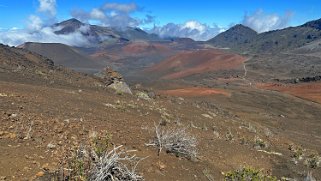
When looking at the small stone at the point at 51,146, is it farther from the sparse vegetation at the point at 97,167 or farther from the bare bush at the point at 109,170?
the bare bush at the point at 109,170

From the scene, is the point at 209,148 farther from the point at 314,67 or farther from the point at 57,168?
the point at 314,67

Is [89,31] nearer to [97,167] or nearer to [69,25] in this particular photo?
[69,25]

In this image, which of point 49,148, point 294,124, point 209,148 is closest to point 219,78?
point 294,124

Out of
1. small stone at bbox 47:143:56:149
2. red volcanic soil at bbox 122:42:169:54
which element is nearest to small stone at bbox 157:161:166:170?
small stone at bbox 47:143:56:149

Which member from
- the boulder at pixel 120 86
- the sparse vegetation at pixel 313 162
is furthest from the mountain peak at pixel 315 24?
the sparse vegetation at pixel 313 162

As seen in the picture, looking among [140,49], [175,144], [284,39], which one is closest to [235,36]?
[284,39]

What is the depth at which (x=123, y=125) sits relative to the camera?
10.8 metres

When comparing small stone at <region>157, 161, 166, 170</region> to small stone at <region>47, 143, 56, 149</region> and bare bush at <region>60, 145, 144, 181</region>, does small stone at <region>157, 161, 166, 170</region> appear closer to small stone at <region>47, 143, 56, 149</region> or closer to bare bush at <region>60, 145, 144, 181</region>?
bare bush at <region>60, 145, 144, 181</region>

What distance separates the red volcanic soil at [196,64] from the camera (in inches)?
2958

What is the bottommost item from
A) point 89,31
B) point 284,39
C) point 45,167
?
point 45,167

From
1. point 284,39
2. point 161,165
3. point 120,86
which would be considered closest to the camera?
point 161,165

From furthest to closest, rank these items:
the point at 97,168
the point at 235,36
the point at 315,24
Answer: the point at 235,36, the point at 315,24, the point at 97,168

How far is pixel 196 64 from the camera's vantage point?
83.4 m

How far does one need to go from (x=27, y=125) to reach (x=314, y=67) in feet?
227
